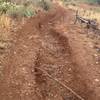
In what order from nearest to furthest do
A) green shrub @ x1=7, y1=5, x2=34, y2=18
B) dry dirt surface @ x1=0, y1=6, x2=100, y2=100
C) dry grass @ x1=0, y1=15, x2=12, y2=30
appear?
dry dirt surface @ x1=0, y1=6, x2=100, y2=100 < dry grass @ x1=0, y1=15, x2=12, y2=30 < green shrub @ x1=7, y1=5, x2=34, y2=18

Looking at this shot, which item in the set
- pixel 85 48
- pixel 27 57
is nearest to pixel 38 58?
pixel 27 57

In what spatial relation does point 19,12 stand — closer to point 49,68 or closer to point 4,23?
point 4,23

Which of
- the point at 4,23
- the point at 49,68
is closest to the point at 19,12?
the point at 4,23

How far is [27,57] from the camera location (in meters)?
8.83

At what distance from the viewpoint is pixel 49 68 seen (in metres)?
8.20

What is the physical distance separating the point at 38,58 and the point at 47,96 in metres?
2.44

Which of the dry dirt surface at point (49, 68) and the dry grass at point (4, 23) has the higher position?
the dry grass at point (4, 23)

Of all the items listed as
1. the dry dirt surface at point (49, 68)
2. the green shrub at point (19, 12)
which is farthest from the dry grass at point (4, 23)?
the green shrub at point (19, 12)

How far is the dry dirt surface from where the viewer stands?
6.71m

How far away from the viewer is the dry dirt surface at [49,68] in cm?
671

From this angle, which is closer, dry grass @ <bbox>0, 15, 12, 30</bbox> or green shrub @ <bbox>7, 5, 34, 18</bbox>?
dry grass @ <bbox>0, 15, 12, 30</bbox>

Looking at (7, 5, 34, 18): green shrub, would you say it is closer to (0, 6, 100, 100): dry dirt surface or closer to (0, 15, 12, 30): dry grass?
(0, 6, 100, 100): dry dirt surface

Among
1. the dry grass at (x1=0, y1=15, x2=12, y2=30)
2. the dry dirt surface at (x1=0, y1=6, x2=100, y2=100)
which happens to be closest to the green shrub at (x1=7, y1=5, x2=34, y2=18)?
the dry dirt surface at (x1=0, y1=6, x2=100, y2=100)

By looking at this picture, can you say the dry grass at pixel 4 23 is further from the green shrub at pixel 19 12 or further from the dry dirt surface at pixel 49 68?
the green shrub at pixel 19 12
